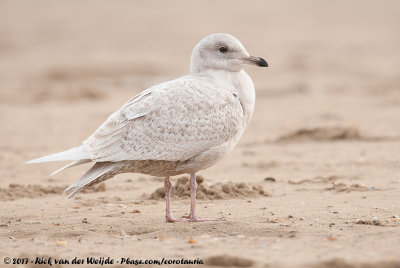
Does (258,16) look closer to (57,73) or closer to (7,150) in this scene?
Result: (57,73)

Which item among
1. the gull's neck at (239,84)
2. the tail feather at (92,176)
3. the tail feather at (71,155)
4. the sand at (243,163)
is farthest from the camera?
the gull's neck at (239,84)

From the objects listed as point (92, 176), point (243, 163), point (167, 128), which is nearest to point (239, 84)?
point (167, 128)

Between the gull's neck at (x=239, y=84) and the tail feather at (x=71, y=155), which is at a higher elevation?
the gull's neck at (x=239, y=84)

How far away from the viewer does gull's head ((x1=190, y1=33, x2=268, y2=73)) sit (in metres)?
6.99

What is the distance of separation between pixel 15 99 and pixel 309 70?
25.5 ft

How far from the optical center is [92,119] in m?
13.3

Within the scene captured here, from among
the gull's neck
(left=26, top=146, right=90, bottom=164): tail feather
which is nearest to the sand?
(left=26, top=146, right=90, bottom=164): tail feather

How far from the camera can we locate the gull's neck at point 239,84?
6.79 m

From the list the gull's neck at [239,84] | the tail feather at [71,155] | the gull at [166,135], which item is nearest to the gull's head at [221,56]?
the gull's neck at [239,84]

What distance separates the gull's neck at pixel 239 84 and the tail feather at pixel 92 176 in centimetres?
130

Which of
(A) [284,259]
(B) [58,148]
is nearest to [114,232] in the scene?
(A) [284,259]

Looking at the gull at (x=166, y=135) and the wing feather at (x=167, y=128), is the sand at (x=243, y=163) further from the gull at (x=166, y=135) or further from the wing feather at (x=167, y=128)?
the wing feather at (x=167, y=128)

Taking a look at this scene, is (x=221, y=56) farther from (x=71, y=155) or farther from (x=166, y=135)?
(x=71, y=155)

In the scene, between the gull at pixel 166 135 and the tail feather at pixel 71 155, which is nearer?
the tail feather at pixel 71 155
